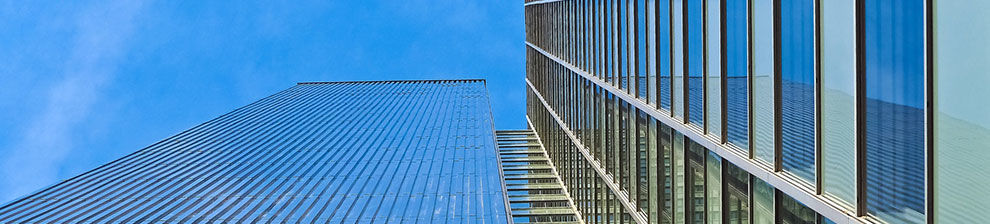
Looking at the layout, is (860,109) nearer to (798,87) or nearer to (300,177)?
(798,87)

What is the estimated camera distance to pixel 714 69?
16859mm

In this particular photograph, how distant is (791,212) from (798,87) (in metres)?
1.89

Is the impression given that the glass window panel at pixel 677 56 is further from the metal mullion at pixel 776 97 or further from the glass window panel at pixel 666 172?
the metal mullion at pixel 776 97

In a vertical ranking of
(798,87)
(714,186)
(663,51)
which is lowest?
(714,186)

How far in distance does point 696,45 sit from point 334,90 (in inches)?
3198

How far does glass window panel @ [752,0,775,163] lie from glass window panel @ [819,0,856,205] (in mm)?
2024

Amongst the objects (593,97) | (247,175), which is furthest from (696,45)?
(247,175)

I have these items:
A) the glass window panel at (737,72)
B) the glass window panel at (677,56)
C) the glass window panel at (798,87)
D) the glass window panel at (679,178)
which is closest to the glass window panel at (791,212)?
the glass window panel at (798,87)

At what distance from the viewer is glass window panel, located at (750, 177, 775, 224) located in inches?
551

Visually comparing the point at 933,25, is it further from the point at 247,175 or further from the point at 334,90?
the point at 334,90

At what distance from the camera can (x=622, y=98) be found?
86.2ft

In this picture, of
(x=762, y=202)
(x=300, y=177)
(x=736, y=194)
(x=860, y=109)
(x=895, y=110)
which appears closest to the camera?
(x=895, y=110)
